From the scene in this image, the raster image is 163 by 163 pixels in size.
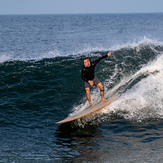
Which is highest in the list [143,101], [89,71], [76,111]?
[89,71]

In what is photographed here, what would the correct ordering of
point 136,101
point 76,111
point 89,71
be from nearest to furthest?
point 89,71
point 76,111
point 136,101

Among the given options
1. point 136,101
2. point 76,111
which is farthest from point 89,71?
point 136,101

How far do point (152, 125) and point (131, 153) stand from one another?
2631 millimetres

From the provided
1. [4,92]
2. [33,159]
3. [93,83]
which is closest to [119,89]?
[93,83]

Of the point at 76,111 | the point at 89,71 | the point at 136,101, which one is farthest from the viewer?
the point at 136,101

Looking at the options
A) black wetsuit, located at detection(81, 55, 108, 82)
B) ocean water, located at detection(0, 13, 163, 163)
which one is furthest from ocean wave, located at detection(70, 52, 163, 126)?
black wetsuit, located at detection(81, 55, 108, 82)

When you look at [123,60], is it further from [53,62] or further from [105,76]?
[53,62]

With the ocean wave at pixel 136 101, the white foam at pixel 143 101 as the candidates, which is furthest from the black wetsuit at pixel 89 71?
the white foam at pixel 143 101

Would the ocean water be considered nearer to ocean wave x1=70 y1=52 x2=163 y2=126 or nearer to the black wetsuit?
ocean wave x1=70 y1=52 x2=163 y2=126

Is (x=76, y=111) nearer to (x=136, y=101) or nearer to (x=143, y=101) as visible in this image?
(x=136, y=101)

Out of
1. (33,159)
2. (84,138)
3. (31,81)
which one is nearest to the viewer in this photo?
(33,159)

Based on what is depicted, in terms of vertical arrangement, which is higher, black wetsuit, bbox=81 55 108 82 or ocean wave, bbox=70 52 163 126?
black wetsuit, bbox=81 55 108 82

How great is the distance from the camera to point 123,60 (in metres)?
17.3

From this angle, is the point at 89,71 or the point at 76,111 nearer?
the point at 89,71
